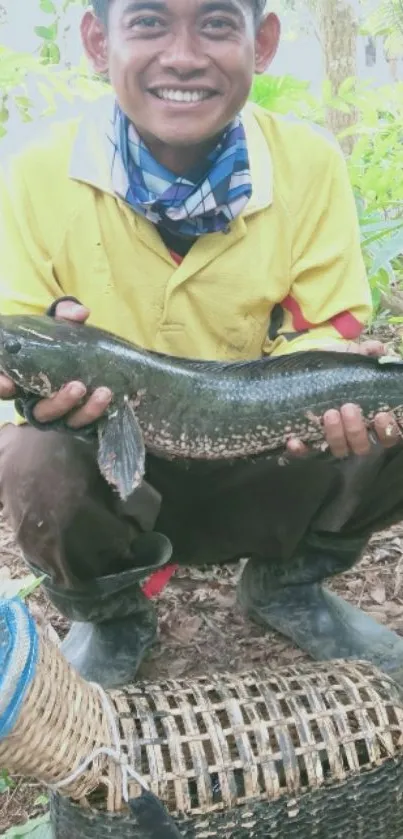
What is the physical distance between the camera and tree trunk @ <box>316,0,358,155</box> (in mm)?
8484

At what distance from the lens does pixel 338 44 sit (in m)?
8.84

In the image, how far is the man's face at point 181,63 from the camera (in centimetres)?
248

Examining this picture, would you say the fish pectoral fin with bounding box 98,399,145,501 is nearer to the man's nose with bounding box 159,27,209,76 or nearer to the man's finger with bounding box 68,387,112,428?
the man's finger with bounding box 68,387,112,428

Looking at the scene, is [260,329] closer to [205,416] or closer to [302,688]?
[205,416]

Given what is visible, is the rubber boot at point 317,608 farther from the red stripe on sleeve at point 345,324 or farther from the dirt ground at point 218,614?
the red stripe on sleeve at point 345,324

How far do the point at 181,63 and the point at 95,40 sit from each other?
408mm

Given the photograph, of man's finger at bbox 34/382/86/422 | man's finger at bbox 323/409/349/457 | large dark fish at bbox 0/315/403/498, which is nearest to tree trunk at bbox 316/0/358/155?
large dark fish at bbox 0/315/403/498

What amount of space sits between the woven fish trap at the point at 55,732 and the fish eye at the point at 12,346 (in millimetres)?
753

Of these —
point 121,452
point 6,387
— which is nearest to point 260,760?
point 121,452

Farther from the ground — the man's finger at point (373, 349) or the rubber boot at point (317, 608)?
the man's finger at point (373, 349)

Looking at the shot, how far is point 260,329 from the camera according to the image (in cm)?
295

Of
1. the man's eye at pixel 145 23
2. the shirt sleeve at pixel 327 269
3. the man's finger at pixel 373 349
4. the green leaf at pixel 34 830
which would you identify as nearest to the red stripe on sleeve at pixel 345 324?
the shirt sleeve at pixel 327 269

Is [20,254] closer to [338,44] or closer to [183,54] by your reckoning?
[183,54]

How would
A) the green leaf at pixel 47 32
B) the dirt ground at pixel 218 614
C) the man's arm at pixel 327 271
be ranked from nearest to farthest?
1. the man's arm at pixel 327 271
2. the dirt ground at pixel 218 614
3. the green leaf at pixel 47 32
